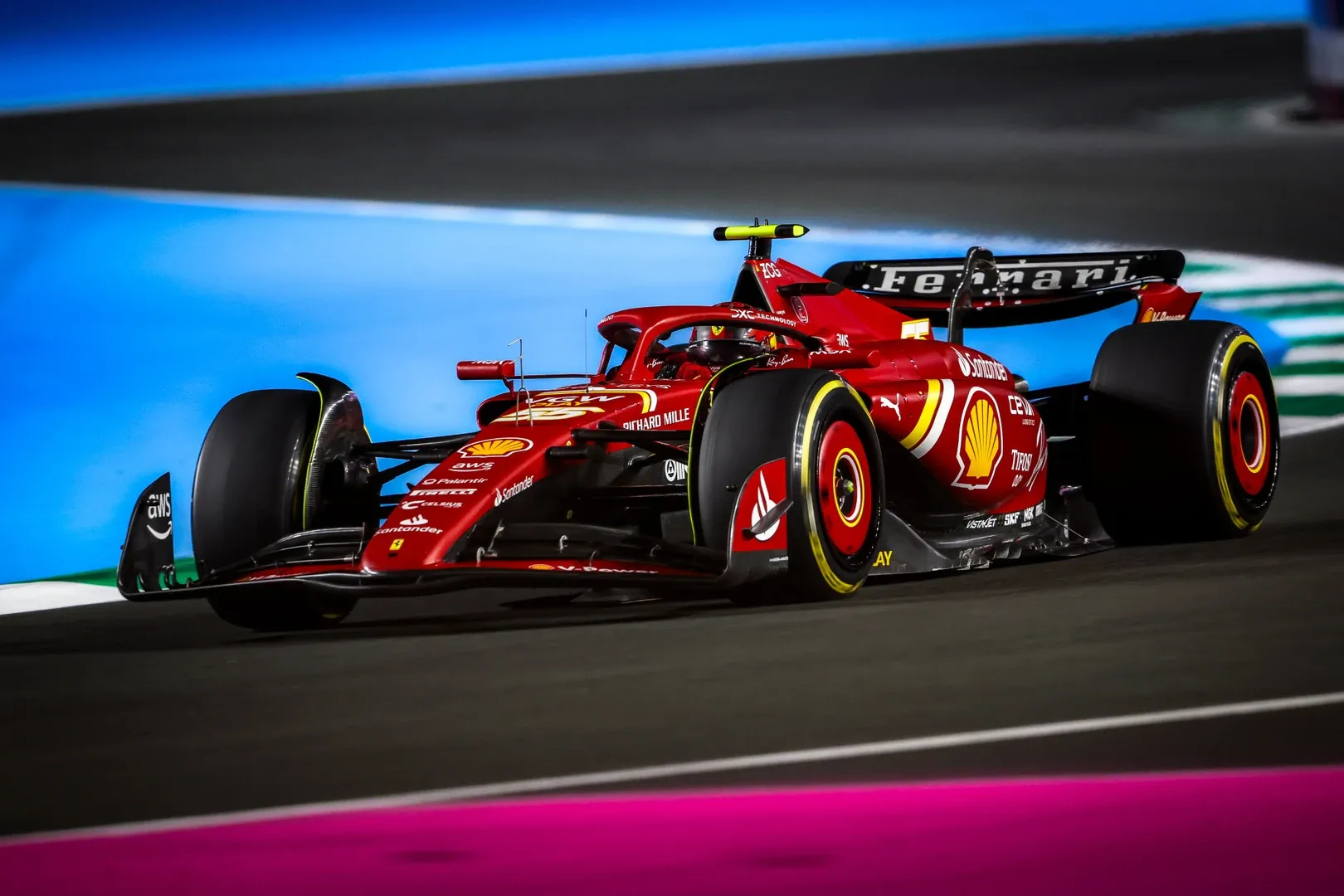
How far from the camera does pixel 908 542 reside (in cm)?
812

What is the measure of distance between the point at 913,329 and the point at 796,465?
91.6 inches

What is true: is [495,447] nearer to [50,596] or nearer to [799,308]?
[799,308]

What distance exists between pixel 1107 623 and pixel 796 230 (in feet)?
10.1

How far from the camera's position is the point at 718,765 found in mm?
4824

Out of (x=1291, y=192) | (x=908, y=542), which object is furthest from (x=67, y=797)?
(x=1291, y=192)

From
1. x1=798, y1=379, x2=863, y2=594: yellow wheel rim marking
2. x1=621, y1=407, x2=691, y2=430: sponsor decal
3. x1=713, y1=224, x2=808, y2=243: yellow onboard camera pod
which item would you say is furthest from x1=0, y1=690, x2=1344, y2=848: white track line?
x1=713, y1=224, x2=808, y2=243: yellow onboard camera pod

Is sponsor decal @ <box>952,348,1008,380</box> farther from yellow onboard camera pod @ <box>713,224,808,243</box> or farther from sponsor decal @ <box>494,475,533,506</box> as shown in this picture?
sponsor decal @ <box>494,475,533,506</box>

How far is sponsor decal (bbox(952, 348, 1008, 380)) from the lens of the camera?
8672mm

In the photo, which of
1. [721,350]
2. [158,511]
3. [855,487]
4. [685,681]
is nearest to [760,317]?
[721,350]

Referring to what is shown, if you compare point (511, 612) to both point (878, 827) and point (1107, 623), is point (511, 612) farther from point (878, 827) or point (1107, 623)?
point (878, 827)

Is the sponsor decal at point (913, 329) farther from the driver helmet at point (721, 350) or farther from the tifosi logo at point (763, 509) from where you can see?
the tifosi logo at point (763, 509)

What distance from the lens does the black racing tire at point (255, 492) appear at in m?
8.12

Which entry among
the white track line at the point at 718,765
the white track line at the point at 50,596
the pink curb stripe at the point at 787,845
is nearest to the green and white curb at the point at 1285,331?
the white track line at the point at 50,596

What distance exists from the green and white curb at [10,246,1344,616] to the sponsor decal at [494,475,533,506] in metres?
2.63
